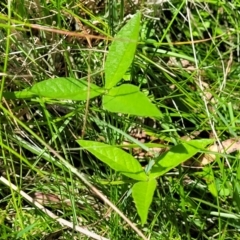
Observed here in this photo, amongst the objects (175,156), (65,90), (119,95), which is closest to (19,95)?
(65,90)

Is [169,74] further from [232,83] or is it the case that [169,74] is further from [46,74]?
[46,74]

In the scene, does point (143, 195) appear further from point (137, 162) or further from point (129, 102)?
point (129, 102)

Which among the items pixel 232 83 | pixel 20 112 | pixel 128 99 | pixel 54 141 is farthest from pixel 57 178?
pixel 232 83

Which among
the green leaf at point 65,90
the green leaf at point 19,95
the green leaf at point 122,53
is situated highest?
the green leaf at point 122,53

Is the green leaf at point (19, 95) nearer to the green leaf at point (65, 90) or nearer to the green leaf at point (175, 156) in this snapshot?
the green leaf at point (65, 90)

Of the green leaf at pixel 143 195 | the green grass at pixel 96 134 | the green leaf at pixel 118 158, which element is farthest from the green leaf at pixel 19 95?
the green leaf at pixel 143 195

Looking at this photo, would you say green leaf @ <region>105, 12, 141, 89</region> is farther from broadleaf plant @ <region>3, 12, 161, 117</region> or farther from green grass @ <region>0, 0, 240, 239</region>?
green grass @ <region>0, 0, 240, 239</region>

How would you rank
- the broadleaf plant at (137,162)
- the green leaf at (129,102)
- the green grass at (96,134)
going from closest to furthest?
the green leaf at (129,102), the broadleaf plant at (137,162), the green grass at (96,134)
